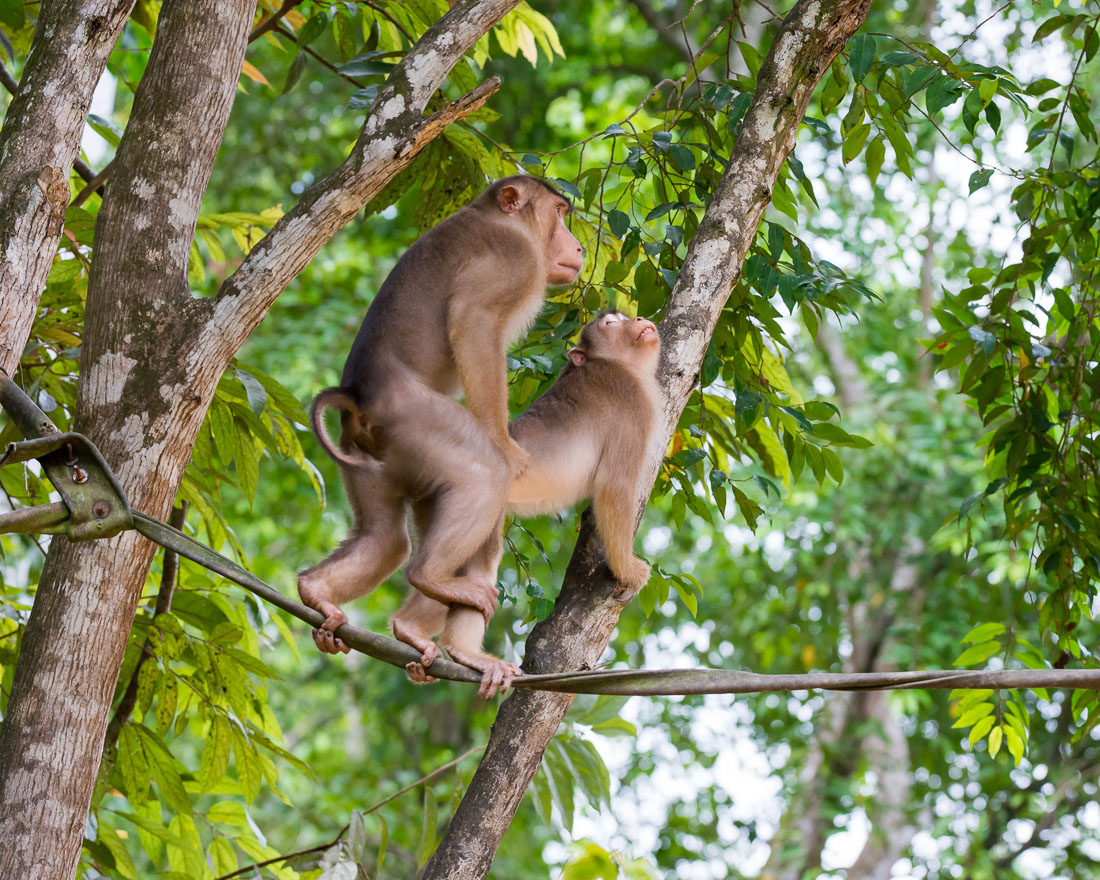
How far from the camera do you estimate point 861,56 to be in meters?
3.36

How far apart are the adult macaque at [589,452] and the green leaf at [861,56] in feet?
3.23

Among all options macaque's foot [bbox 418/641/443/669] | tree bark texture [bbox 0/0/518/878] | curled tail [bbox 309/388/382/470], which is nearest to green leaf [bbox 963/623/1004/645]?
macaque's foot [bbox 418/641/443/669]

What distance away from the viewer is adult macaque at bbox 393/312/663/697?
3.32 metres

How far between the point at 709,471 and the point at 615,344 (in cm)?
65

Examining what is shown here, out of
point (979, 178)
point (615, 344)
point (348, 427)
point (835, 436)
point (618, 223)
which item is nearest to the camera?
point (348, 427)

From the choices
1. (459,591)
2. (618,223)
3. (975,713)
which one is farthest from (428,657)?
(975,713)

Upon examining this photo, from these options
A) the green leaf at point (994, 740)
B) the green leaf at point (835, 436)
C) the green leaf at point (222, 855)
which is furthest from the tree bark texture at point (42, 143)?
the green leaf at point (994, 740)

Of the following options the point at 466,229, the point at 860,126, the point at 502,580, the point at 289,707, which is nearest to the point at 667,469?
the point at 502,580

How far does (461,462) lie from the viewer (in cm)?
333

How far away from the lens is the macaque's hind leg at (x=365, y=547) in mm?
3305

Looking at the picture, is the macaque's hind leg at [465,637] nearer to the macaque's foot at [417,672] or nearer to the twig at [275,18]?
the macaque's foot at [417,672]

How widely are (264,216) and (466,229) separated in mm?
1276

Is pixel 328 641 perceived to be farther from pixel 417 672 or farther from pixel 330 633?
pixel 417 672

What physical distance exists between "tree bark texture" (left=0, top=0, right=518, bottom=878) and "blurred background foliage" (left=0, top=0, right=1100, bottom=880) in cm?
49
